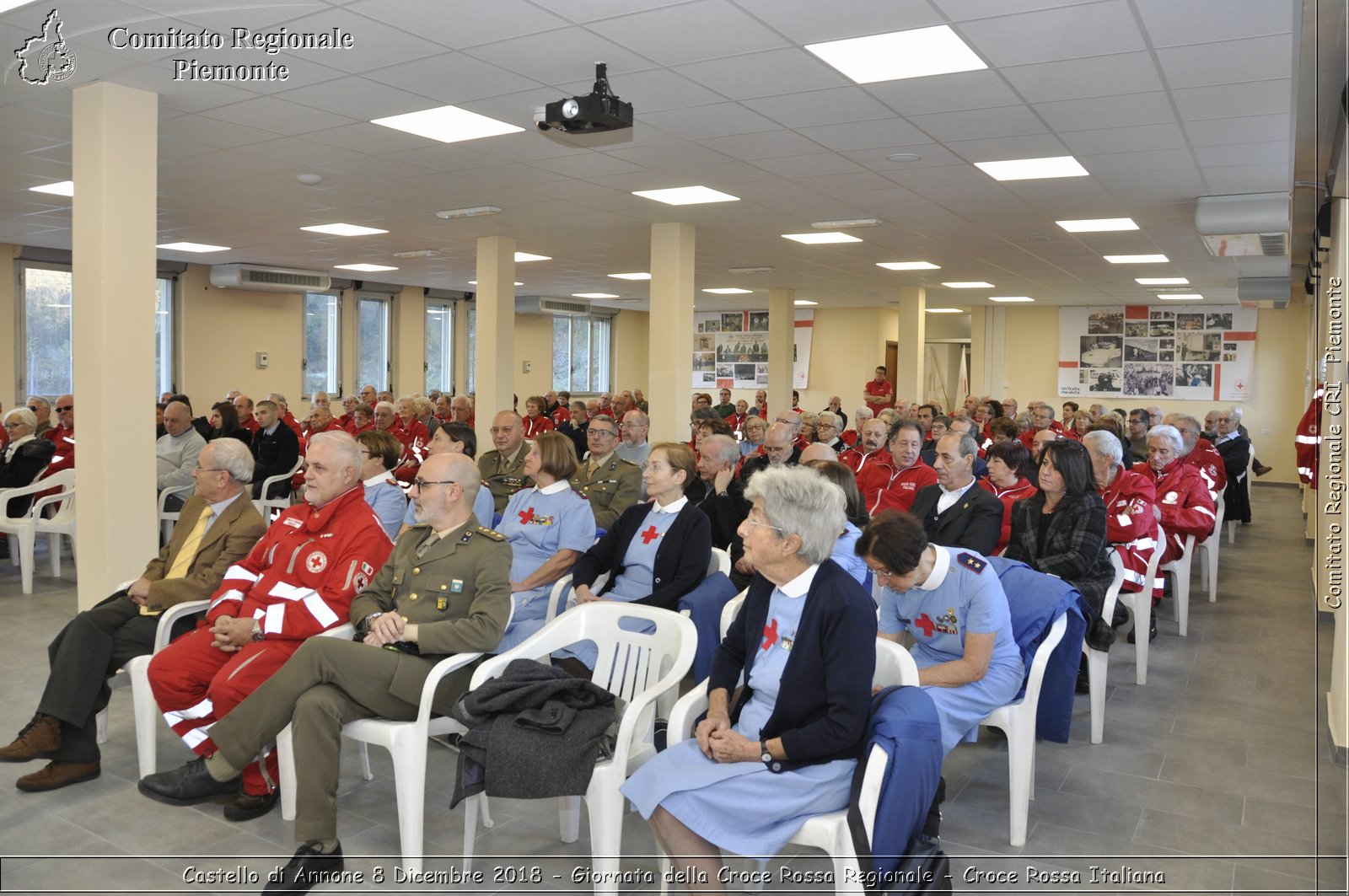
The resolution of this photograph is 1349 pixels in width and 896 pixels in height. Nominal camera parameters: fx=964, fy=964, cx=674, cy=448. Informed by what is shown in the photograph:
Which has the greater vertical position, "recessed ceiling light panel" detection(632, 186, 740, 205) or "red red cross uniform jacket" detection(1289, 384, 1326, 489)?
"recessed ceiling light panel" detection(632, 186, 740, 205)

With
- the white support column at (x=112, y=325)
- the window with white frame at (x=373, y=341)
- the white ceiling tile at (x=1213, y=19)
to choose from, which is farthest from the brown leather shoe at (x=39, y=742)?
the window with white frame at (x=373, y=341)

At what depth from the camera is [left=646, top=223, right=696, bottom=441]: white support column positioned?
888 centimetres

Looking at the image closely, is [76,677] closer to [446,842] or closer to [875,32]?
[446,842]

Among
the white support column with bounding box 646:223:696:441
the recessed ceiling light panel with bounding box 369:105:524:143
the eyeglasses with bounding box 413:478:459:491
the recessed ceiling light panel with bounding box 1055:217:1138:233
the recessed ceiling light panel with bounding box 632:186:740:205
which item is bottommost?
the eyeglasses with bounding box 413:478:459:491

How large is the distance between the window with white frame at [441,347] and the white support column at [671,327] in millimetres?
9106

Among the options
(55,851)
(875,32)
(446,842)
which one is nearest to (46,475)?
(55,851)

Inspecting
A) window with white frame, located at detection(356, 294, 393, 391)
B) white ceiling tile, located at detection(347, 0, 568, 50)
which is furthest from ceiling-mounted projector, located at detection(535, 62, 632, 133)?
window with white frame, located at detection(356, 294, 393, 391)

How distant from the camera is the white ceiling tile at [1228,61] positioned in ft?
13.2

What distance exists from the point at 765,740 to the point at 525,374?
658 inches

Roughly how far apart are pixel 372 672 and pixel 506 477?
3.01m

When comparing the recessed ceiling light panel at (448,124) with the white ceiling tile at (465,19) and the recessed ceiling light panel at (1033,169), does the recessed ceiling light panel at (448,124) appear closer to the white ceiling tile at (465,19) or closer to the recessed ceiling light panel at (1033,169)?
A: the white ceiling tile at (465,19)

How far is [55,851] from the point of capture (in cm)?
288

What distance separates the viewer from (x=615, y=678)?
3.10 meters

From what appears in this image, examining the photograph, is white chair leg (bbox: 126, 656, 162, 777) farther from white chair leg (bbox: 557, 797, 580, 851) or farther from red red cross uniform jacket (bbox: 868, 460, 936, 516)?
red red cross uniform jacket (bbox: 868, 460, 936, 516)
